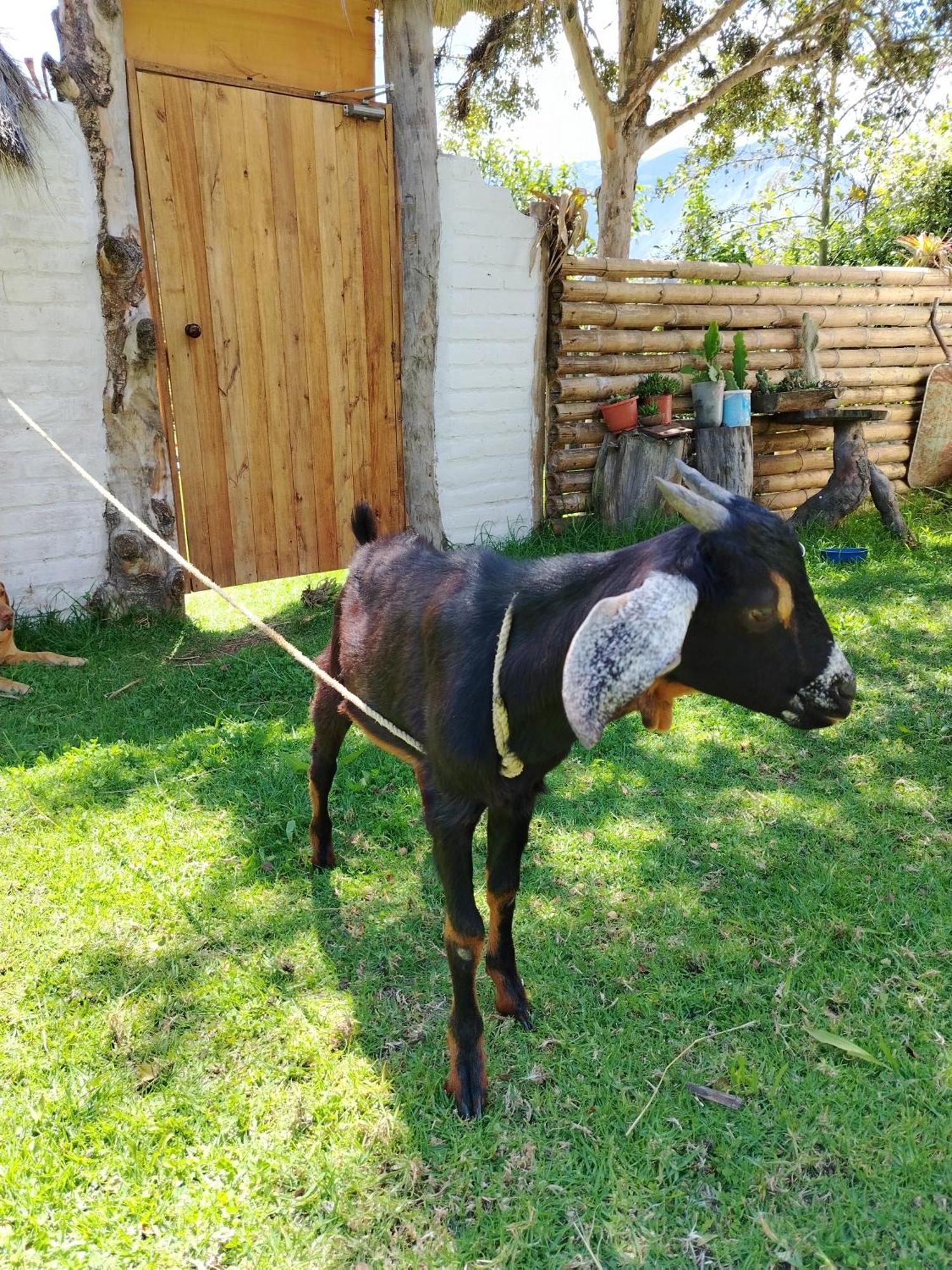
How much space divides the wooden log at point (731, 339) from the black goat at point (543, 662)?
5146 millimetres

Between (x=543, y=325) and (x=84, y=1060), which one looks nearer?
(x=84, y=1060)

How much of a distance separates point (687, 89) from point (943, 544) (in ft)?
41.9

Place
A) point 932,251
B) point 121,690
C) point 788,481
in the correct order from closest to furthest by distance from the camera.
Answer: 1. point 121,690
2. point 788,481
3. point 932,251

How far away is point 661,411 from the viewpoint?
757cm

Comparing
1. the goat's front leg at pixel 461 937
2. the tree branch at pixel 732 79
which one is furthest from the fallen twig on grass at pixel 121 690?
the tree branch at pixel 732 79

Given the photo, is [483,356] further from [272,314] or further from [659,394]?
[659,394]

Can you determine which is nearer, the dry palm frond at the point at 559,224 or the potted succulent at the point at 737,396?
the dry palm frond at the point at 559,224

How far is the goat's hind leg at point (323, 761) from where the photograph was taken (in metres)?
3.02

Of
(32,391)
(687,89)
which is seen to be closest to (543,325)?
(32,391)

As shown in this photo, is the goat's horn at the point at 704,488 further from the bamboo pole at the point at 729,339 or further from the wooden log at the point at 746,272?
the wooden log at the point at 746,272

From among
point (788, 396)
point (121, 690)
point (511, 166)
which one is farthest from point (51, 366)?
point (511, 166)

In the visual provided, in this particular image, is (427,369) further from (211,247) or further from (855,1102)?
(855,1102)

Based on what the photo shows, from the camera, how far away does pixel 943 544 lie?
7500 millimetres

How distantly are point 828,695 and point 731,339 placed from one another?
7.32 m
